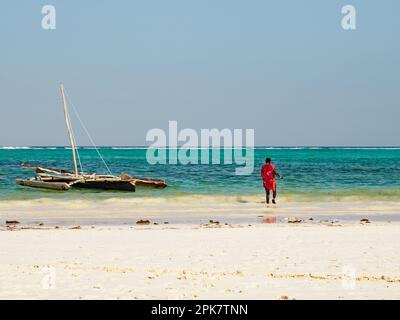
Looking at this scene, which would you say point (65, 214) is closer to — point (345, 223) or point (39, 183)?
point (345, 223)

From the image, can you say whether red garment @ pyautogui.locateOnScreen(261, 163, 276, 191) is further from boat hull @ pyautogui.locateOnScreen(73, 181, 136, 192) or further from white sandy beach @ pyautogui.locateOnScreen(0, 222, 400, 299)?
boat hull @ pyautogui.locateOnScreen(73, 181, 136, 192)

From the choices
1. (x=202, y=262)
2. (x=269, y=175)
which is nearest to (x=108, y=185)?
(x=269, y=175)

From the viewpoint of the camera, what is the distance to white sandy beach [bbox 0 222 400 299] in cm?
1043

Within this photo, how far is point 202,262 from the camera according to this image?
13.5 m

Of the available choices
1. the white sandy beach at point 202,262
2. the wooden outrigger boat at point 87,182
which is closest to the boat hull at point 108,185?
the wooden outrigger boat at point 87,182

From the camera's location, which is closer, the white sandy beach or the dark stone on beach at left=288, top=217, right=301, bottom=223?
the white sandy beach

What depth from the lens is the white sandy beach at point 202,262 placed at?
10430 millimetres

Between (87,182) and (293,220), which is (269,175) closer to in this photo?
(293,220)

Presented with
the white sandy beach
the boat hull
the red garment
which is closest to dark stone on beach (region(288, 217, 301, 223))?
the white sandy beach

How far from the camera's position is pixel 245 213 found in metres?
26.7

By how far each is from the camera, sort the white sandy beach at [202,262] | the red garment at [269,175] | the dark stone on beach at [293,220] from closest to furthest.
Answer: the white sandy beach at [202,262]
the dark stone on beach at [293,220]
the red garment at [269,175]

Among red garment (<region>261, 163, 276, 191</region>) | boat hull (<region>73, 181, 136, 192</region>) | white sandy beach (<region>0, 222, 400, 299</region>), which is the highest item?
red garment (<region>261, 163, 276, 191</region>)

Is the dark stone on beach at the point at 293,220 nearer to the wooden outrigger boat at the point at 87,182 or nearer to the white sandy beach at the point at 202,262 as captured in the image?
the white sandy beach at the point at 202,262
